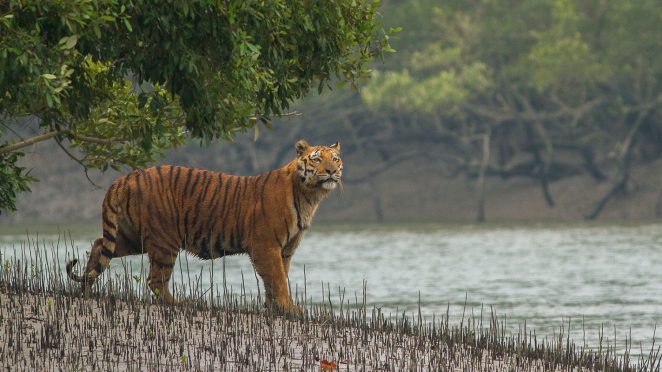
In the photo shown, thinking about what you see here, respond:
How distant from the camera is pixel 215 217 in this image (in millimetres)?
14117

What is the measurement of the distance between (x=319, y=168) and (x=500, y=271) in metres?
17.3

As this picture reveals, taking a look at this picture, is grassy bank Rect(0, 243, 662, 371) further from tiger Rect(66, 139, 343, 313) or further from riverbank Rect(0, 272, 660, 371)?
tiger Rect(66, 139, 343, 313)

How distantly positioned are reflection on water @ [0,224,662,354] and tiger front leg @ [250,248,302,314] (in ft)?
0.98

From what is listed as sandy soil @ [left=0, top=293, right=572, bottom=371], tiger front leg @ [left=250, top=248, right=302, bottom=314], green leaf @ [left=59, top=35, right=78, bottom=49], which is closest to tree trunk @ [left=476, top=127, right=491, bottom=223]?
tiger front leg @ [left=250, top=248, right=302, bottom=314]

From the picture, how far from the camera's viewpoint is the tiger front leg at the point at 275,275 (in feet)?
45.0

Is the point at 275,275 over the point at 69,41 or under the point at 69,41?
under

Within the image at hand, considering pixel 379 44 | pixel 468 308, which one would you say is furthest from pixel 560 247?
pixel 379 44

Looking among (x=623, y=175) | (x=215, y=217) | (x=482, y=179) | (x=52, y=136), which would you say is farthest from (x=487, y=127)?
(x=52, y=136)

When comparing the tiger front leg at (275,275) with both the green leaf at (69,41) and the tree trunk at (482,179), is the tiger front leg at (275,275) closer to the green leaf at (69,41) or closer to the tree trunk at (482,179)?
the green leaf at (69,41)

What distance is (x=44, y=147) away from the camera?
57344 millimetres

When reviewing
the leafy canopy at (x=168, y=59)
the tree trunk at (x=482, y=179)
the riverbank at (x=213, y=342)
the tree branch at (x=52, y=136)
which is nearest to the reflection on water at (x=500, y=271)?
the riverbank at (x=213, y=342)

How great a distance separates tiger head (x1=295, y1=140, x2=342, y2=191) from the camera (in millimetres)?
13820

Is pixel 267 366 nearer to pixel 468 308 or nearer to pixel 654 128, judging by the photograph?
pixel 468 308

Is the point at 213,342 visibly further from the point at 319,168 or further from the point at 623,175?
the point at 623,175
